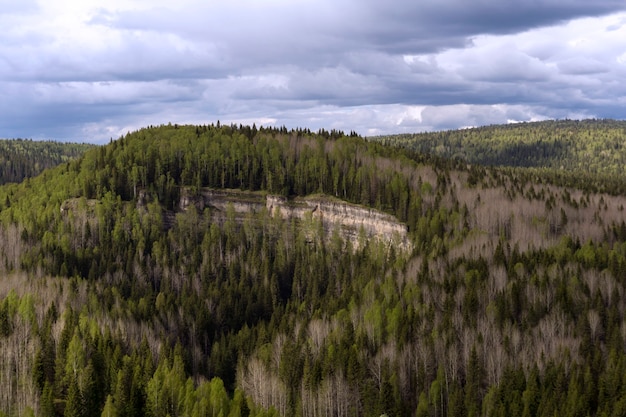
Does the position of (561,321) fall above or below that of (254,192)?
below

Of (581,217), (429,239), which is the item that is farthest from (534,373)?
(581,217)

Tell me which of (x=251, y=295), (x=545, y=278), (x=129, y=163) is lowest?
(x=251, y=295)

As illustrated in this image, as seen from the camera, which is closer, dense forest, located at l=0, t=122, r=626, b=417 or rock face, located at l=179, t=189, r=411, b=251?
dense forest, located at l=0, t=122, r=626, b=417

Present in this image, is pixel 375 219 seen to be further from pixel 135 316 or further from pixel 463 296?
pixel 135 316

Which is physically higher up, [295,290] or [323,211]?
[323,211]
